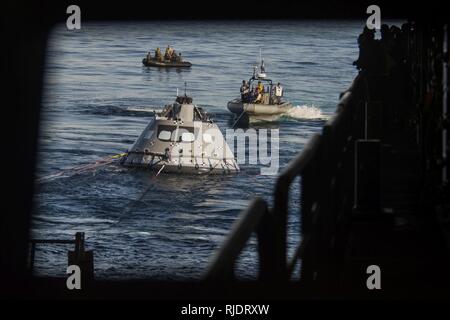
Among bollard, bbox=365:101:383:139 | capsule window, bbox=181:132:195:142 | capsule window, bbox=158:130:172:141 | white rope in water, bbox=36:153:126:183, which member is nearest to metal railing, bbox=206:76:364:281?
bollard, bbox=365:101:383:139

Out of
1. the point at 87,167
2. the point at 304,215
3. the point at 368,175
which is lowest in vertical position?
the point at 87,167

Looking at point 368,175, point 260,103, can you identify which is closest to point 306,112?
point 260,103

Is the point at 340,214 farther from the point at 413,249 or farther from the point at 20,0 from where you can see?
the point at 20,0

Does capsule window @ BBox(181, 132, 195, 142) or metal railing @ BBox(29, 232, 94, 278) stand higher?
metal railing @ BBox(29, 232, 94, 278)

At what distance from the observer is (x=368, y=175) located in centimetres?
404

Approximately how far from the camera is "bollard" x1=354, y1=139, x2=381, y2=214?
3.97 m

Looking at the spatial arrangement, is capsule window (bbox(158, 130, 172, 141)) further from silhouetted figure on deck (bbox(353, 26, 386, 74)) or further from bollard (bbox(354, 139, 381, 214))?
bollard (bbox(354, 139, 381, 214))

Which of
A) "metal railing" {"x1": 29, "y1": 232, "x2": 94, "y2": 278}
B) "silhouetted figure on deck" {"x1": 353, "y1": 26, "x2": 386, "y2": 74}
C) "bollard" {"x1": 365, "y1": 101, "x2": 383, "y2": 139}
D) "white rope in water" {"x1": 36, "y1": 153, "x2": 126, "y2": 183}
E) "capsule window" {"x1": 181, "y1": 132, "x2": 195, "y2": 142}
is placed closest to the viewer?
"metal railing" {"x1": 29, "y1": 232, "x2": 94, "y2": 278}

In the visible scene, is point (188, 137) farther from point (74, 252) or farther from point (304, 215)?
point (304, 215)

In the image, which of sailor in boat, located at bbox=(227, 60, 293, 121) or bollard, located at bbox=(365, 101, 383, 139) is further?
sailor in boat, located at bbox=(227, 60, 293, 121)

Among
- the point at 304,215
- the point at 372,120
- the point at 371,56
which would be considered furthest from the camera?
the point at 371,56

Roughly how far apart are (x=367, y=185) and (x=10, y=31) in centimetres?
139

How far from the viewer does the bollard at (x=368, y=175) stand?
3.97 meters

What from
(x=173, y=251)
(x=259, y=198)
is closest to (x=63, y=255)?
(x=173, y=251)
